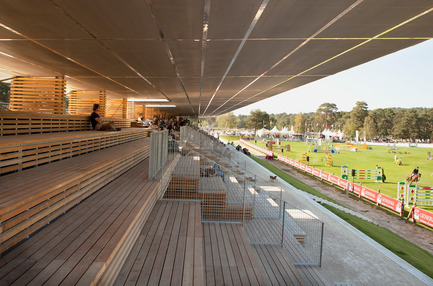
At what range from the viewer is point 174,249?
11.6ft

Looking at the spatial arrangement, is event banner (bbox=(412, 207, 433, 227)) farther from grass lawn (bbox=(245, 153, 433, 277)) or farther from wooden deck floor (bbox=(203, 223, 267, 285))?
wooden deck floor (bbox=(203, 223, 267, 285))

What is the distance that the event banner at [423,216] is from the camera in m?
12.8

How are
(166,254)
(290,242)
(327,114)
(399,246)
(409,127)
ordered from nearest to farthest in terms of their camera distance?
(166,254), (290,242), (399,246), (409,127), (327,114)

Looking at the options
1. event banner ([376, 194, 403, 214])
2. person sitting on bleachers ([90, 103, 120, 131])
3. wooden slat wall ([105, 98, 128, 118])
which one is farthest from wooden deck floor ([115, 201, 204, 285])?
event banner ([376, 194, 403, 214])

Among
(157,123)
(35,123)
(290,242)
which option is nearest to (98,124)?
(35,123)

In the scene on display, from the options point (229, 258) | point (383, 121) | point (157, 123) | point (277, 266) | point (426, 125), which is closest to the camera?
point (229, 258)

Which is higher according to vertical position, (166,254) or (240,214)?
(166,254)

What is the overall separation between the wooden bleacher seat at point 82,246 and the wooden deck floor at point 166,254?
17cm

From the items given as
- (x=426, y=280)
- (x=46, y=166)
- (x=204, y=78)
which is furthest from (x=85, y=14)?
(x=426, y=280)

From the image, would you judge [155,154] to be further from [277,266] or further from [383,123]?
[383,123]

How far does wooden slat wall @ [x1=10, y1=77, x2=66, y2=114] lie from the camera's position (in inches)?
367

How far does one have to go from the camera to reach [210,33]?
4.38 m

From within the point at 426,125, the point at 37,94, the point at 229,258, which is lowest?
the point at 229,258

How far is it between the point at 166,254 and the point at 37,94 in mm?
9947
